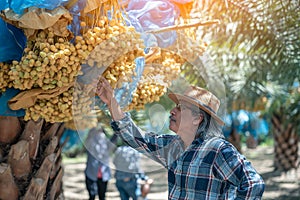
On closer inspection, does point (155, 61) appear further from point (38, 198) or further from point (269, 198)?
point (269, 198)

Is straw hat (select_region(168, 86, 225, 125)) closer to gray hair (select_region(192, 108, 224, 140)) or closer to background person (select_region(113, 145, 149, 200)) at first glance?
gray hair (select_region(192, 108, 224, 140))

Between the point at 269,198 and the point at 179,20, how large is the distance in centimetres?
678

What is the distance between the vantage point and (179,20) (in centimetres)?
326

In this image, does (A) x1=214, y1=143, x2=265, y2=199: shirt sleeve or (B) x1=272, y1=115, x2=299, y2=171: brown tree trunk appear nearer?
(A) x1=214, y1=143, x2=265, y2=199: shirt sleeve

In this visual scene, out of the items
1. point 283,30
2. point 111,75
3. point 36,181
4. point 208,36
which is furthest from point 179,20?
point 208,36

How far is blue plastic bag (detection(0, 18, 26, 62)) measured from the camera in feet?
8.66

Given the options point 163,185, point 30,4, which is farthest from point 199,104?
point 163,185

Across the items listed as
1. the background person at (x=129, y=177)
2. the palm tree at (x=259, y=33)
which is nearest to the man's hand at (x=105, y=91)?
the palm tree at (x=259, y=33)

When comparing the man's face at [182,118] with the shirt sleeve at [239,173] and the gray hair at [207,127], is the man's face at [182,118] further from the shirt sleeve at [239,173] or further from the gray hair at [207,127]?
the shirt sleeve at [239,173]

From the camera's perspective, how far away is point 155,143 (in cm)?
291

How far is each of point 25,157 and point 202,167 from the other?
1.13 metres

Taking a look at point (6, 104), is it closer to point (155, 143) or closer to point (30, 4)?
point (30, 4)

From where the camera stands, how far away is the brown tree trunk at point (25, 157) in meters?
3.13

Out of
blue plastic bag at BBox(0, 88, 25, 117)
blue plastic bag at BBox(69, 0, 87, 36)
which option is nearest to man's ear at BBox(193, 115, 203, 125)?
blue plastic bag at BBox(69, 0, 87, 36)
